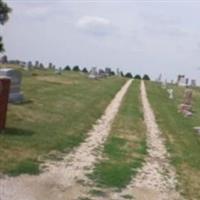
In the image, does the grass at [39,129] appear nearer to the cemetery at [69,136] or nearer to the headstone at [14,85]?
the cemetery at [69,136]

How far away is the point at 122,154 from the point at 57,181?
15.4ft

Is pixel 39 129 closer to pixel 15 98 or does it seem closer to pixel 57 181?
pixel 57 181

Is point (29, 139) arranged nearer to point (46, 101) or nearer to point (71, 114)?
point (71, 114)

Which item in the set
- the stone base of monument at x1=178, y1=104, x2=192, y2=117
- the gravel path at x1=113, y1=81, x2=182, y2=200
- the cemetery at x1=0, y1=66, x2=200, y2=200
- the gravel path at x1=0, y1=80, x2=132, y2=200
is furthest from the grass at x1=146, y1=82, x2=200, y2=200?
the stone base of monument at x1=178, y1=104, x2=192, y2=117

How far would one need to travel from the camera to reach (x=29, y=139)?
57.9ft

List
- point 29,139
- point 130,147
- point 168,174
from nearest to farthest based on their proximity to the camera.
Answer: point 168,174 < point 29,139 < point 130,147

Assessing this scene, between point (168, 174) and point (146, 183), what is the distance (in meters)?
1.63

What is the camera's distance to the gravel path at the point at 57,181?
11.6 metres

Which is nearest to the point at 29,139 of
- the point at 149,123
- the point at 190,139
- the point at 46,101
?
the point at 190,139

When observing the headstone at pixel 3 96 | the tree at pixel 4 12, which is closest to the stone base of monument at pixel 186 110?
the headstone at pixel 3 96

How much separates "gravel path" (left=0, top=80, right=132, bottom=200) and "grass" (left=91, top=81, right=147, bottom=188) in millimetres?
347

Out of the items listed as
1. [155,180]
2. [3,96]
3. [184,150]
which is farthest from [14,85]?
[155,180]

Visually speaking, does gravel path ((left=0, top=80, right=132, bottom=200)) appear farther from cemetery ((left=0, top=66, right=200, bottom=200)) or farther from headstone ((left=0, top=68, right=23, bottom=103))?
headstone ((left=0, top=68, right=23, bottom=103))

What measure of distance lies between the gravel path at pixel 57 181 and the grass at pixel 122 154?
35cm
